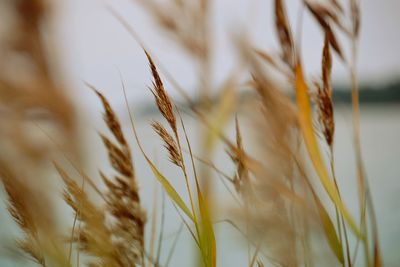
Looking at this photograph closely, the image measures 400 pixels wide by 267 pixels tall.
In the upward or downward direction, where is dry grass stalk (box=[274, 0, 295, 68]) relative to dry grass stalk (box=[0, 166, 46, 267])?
upward

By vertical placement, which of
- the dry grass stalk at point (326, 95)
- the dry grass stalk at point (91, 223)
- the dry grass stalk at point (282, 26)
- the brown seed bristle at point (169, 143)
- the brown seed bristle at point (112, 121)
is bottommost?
the dry grass stalk at point (91, 223)

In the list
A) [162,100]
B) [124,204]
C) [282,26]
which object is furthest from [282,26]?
[124,204]

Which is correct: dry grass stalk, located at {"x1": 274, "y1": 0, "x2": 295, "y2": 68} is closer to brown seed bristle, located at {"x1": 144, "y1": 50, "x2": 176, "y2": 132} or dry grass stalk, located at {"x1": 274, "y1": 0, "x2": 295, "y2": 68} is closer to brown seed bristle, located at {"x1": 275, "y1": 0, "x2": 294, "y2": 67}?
brown seed bristle, located at {"x1": 275, "y1": 0, "x2": 294, "y2": 67}

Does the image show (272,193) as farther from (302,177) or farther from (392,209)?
(392,209)

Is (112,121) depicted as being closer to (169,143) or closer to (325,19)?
(169,143)

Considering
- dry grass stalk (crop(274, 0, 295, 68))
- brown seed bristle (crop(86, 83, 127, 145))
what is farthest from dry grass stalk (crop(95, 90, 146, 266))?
dry grass stalk (crop(274, 0, 295, 68))

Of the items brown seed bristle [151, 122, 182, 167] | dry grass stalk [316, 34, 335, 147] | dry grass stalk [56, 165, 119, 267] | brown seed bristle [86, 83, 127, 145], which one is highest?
dry grass stalk [316, 34, 335, 147]

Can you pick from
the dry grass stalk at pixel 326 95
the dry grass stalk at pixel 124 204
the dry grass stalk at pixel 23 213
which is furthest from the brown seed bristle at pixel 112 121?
the dry grass stalk at pixel 326 95

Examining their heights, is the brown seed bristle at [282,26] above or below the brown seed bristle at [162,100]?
above

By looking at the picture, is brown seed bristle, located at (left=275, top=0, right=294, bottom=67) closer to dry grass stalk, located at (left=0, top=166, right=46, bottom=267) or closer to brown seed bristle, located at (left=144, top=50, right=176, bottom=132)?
brown seed bristle, located at (left=144, top=50, right=176, bottom=132)

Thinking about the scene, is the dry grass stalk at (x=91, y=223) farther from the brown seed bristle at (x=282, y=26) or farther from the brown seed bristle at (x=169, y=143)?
the brown seed bristle at (x=282, y=26)

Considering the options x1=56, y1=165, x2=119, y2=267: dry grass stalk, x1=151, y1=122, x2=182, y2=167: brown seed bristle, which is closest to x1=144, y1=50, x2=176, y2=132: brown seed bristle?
x1=151, y1=122, x2=182, y2=167: brown seed bristle
